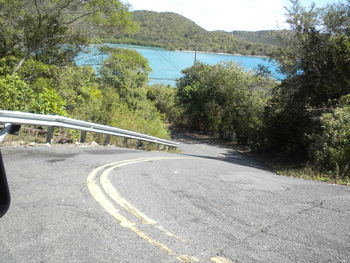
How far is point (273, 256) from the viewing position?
12.8ft

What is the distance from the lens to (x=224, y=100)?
39656 mm

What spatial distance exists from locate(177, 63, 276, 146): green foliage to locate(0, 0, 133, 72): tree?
1741 cm

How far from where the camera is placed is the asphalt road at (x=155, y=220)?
3.76 m

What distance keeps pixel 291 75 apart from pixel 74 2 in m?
13.5

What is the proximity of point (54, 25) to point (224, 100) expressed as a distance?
2461cm

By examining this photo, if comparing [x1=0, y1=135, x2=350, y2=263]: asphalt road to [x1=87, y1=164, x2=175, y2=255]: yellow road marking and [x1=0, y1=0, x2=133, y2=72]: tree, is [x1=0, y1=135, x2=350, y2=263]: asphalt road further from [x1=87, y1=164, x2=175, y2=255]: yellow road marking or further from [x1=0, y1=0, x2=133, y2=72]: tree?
[x1=0, y1=0, x2=133, y2=72]: tree

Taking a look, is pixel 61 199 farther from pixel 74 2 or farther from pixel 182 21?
pixel 182 21

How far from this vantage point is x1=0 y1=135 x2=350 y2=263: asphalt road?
3.76m

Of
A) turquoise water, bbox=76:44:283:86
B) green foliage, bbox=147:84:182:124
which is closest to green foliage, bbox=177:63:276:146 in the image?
turquoise water, bbox=76:44:283:86

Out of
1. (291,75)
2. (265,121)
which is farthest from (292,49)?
(265,121)

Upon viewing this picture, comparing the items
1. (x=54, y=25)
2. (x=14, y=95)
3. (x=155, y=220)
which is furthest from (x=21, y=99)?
(x=54, y=25)

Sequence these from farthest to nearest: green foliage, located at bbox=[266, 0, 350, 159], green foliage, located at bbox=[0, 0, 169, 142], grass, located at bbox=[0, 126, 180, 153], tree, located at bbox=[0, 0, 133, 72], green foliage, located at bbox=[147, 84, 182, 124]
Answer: green foliage, located at bbox=[147, 84, 182, 124] < green foliage, located at bbox=[266, 0, 350, 159] < tree, located at bbox=[0, 0, 133, 72] < green foliage, located at bbox=[0, 0, 169, 142] < grass, located at bbox=[0, 126, 180, 153]

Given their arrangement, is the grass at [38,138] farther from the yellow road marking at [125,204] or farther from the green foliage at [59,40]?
the yellow road marking at [125,204]

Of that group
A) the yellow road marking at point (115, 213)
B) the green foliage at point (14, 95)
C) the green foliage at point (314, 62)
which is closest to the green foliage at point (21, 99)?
the green foliage at point (14, 95)
